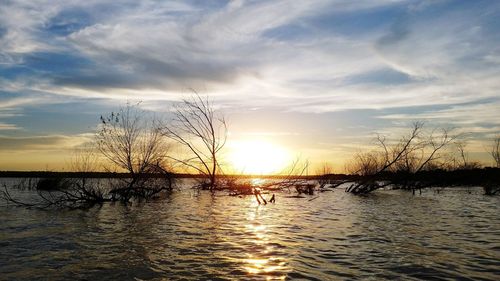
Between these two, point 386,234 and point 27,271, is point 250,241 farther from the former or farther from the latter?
point 27,271

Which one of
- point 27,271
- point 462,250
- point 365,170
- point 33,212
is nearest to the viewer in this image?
point 27,271

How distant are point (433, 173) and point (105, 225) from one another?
3743 centimetres

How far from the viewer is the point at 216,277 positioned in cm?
693

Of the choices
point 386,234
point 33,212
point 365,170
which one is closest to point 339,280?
point 386,234

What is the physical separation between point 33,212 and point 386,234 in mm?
14771

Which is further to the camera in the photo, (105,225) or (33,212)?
(33,212)

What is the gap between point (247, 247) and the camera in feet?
31.6

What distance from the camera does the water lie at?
283 inches

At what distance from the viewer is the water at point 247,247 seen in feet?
23.6

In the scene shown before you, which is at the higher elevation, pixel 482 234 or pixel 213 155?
pixel 213 155

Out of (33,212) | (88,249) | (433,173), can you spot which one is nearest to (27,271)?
(88,249)

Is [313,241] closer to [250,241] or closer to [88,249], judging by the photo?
[250,241]

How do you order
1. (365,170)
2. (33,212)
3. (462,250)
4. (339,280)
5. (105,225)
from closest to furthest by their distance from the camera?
1. (339,280)
2. (462,250)
3. (105,225)
4. (33,212)
5. (365,170)

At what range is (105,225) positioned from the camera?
13.4 m
